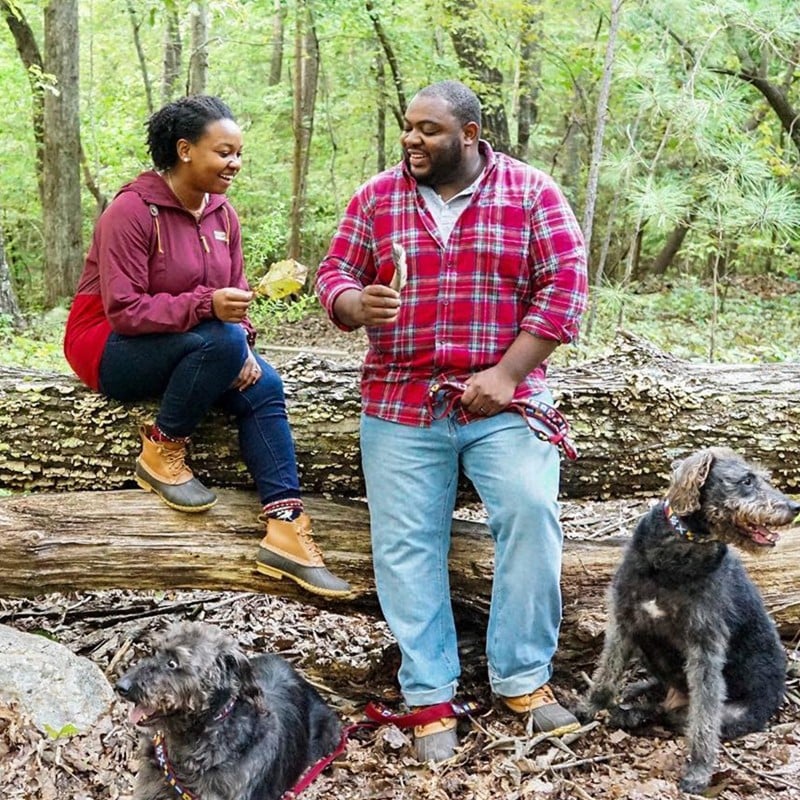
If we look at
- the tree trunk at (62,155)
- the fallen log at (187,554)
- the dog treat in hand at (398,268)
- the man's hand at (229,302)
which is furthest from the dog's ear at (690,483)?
the tree trunk at (62,155)

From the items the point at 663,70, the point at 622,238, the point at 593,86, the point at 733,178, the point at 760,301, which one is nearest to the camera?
the point at 733,178

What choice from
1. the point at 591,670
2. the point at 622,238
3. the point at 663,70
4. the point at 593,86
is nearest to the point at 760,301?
the point at 622,238

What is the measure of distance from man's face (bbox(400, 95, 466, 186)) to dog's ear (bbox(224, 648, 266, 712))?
2.26 m

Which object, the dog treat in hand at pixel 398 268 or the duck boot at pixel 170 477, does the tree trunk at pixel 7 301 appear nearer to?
the duck boot at pixel 170 477

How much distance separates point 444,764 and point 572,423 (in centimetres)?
192

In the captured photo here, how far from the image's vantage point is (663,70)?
10039 mm

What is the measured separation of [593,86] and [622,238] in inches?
207

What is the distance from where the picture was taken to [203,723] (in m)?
3.37

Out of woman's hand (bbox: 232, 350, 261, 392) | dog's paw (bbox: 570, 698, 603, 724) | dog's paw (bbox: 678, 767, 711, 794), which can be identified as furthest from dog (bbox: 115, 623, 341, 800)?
dog's paw (bbox: 678, 767, 711, 794)

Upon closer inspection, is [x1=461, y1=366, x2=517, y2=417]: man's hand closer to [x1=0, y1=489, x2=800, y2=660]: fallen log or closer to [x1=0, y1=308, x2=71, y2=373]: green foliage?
[x1=0, y1=489, x2=800, y2=660]: fallen log

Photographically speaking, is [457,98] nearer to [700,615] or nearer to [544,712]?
[700,615]

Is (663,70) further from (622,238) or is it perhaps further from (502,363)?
(622,238)

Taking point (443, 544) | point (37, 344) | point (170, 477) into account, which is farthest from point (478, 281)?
point (37, 344)

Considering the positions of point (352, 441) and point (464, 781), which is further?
point (352, 441)
